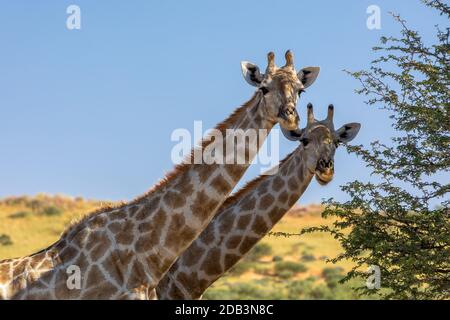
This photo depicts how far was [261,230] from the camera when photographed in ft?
45.5

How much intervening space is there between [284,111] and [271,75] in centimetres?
76

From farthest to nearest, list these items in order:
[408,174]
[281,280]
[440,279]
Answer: [281,280] < [408,174] < [440,279]

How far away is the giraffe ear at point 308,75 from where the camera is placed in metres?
12.6

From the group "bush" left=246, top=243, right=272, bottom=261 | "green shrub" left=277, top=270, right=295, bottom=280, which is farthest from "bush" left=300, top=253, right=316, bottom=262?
"green shrub" left=277, top=270, right=295, bottom=280

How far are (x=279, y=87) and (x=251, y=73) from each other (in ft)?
2.15

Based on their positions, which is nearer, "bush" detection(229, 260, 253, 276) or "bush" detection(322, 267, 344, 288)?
"bush" detection(322, 267, 344, 288)

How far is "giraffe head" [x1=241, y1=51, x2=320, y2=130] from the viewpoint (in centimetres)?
1096

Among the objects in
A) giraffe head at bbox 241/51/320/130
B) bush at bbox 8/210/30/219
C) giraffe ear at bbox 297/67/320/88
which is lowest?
giraffe head at bbox 241/51/320/130

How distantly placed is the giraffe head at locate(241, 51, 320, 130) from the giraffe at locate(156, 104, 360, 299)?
6.61ft

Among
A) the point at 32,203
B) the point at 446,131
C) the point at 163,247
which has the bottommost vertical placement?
the point at 163,247

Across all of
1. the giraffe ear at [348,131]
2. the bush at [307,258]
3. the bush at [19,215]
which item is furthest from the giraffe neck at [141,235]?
the bush at [19,215]

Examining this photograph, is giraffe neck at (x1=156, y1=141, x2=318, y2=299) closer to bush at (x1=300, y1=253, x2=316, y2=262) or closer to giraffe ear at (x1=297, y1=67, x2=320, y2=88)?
giraffe ear at (x1=297, y1=67, x2=320, y2=88)

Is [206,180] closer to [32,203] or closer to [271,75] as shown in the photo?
[271,75]
